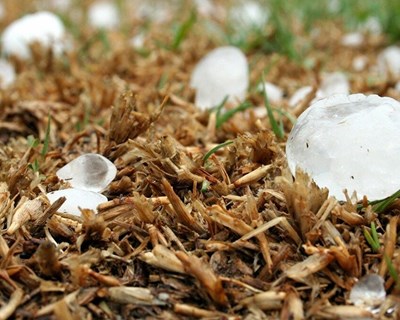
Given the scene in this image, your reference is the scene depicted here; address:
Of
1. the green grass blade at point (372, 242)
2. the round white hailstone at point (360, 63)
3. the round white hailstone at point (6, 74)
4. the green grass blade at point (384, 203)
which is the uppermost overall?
the green grass blade at point (384, 203)

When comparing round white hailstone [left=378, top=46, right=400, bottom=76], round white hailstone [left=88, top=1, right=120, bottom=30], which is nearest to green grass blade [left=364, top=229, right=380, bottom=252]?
round white hailstone [left=378, top=46, right=400, bottom=76]

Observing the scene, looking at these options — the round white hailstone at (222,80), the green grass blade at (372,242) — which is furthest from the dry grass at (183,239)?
the round white hailstone at (222,80)

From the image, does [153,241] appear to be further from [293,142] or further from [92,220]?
[293,142]

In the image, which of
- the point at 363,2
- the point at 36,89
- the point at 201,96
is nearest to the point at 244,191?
the point at 201,96

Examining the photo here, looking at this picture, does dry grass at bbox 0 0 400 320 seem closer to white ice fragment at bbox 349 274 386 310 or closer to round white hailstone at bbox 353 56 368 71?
white ice fragment at bbox 349 274 386 310

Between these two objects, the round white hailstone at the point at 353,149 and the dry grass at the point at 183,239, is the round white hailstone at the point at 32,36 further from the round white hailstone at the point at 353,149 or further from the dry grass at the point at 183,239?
the round white hailstone at the point at 353,149
